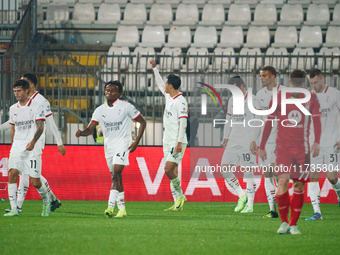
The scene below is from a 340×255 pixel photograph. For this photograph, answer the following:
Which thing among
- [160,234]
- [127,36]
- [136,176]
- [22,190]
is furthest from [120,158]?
[127,36]

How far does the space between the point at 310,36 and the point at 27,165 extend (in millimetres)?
13122

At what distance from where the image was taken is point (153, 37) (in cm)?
2142

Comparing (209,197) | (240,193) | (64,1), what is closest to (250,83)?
(209,197)

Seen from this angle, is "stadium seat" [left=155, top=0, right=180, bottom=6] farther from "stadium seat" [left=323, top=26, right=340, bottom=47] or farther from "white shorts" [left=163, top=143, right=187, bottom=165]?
"white shorts" [left=163, top=143, right=187, bottom=165]

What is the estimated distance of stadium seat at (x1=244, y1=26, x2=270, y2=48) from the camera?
69.3ft

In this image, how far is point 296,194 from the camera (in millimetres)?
8180

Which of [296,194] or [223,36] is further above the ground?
[223,36]

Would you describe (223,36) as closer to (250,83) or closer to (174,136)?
(250,83)

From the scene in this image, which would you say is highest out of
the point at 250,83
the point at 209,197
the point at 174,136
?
the point at 250,83

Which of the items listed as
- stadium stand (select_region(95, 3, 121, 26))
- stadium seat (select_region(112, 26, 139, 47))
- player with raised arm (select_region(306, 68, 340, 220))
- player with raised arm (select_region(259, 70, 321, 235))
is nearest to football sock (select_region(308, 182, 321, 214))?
player with raised arm (select_region(306, 68, 340, 220))

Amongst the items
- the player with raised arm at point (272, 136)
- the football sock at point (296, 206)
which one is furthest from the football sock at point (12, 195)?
the football sock at point (296, 206)

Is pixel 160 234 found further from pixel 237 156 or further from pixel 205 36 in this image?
pixel 205 36

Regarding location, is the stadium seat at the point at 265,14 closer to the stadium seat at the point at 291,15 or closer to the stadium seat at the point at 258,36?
the stadium seat at the point at 291,15

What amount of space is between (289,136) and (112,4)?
51.5 feet
